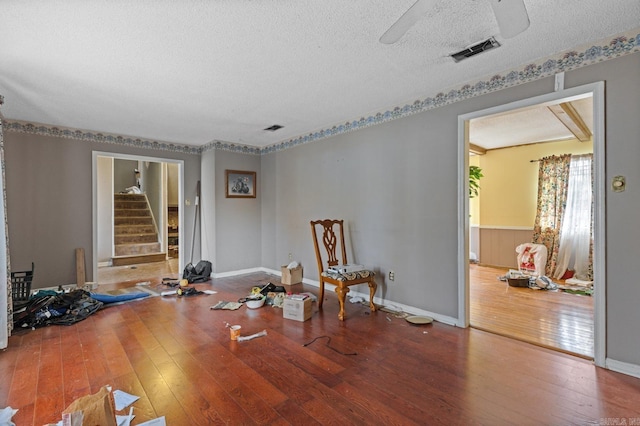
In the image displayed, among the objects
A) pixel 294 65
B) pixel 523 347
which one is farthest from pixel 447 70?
pixel 523 347

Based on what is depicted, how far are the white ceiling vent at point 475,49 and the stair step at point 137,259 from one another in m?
7.43

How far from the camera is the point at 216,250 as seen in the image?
5.32 metres

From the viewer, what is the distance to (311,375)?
7.07ft

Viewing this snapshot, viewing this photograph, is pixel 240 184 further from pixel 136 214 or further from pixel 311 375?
pixel 136 214

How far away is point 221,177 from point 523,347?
4.82m

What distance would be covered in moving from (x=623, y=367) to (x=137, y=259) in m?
8.12

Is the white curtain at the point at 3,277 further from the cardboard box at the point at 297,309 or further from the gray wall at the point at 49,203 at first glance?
the cardboard box at the point at 297,309

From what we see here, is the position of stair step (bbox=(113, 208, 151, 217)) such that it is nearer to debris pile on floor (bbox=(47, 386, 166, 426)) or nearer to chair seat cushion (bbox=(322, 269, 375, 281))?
chair seat cushion (bbox=(322, 269, 375, 281))

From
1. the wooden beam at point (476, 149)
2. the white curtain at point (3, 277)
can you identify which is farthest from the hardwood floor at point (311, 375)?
the wooden beam at point (476, 149)

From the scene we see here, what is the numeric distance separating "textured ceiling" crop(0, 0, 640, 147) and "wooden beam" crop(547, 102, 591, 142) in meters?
1.53

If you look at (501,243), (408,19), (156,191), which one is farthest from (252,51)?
(156,191)

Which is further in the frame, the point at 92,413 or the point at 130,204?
the point at 130,204

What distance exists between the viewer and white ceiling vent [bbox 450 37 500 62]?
227cm

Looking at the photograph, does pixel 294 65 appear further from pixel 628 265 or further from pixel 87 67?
pixel 628 265
